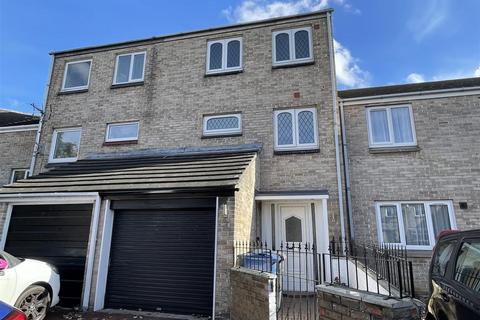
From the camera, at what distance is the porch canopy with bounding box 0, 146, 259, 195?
6820 millimetres

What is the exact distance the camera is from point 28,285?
5777 mm

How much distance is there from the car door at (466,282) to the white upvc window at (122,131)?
952cm

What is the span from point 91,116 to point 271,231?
7.61 m

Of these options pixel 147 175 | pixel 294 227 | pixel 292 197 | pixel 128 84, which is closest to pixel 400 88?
pixel 292 197

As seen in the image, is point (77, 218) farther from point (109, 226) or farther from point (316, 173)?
point (316, 173)

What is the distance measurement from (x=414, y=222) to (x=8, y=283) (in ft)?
31.0

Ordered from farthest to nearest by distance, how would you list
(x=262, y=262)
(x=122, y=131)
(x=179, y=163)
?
(x=122, y=131) → (x=179, y=163) → (x=262, y=262)

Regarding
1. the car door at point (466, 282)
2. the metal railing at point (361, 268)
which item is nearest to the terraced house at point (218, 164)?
the metal railing at point (361, 268)

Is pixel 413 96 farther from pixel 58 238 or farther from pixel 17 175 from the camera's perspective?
pixel 17 175

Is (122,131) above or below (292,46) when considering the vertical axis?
below

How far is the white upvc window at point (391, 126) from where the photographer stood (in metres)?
9.32

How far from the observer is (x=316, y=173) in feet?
29.4

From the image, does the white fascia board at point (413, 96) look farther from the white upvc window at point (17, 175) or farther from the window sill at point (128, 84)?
the white upvc window at point (17, 175)

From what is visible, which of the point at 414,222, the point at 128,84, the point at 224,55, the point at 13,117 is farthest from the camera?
the point at 13,117
